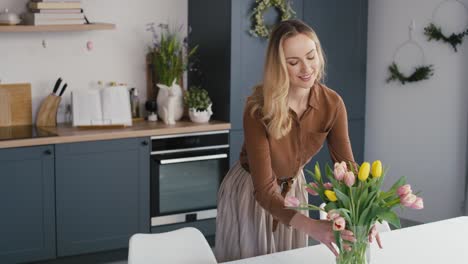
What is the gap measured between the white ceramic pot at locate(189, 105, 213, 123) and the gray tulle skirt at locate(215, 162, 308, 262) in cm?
195

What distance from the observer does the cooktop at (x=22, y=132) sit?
4.60 meters

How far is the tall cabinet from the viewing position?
17.1 feet

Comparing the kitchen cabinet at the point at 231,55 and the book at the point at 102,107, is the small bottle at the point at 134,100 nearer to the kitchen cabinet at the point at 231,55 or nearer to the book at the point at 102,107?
the book at the point at 102,107

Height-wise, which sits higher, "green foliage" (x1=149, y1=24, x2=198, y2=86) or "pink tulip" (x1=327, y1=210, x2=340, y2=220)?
"green foliage" (x1=149, y1=24, x2=198, y2=86)

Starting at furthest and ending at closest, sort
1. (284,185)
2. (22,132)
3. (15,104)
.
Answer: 1. (15,104)
2. (22,132)
3. (284,185)

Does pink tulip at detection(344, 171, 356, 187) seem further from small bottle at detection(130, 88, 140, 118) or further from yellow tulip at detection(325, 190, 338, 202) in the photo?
small bottle at detection(130, 88, 140, 118)

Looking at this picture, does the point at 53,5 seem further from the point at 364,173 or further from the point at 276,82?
A: the point at 364,173

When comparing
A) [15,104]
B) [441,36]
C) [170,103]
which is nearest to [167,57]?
[170,103]

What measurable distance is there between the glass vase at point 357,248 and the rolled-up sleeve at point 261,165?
1.30ft

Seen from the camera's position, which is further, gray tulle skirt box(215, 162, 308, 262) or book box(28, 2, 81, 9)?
book box(28, 2, 81, 9)

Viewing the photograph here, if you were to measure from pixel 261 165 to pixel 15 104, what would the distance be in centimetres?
266

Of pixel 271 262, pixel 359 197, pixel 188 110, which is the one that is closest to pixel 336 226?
pixel 359 197

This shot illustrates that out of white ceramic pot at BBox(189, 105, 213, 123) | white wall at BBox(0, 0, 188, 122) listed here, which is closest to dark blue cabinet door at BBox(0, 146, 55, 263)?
white wall at BBox(0, 0, 188, 122)

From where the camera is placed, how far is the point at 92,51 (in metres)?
5.23
